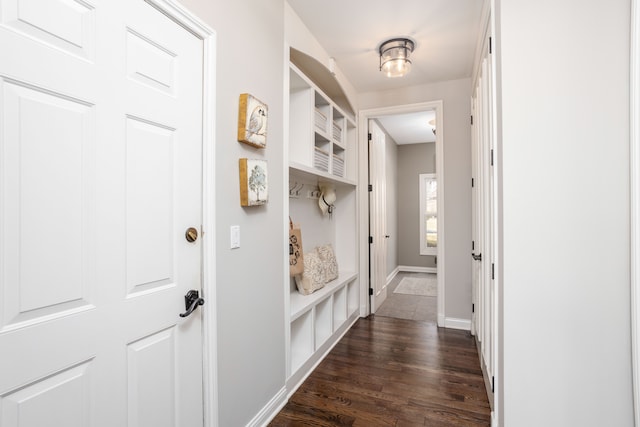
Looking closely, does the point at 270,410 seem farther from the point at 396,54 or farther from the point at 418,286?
the point at 418,286

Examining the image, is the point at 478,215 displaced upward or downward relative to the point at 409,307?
upward

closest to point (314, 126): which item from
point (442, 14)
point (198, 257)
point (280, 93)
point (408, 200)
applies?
point (280, 93)

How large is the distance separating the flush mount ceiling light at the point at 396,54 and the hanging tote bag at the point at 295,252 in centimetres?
155

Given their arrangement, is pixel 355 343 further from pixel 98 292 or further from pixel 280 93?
pixel 98 292

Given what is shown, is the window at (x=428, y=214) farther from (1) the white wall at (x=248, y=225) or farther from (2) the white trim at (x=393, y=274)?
(1) the white wall at (x=248, y=225)

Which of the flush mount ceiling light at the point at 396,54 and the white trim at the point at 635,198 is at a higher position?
the flush mount ceiling light at the point at 396,54

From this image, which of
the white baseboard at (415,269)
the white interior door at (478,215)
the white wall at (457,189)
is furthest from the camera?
the white baseboard at (415,269)

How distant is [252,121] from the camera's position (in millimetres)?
1664

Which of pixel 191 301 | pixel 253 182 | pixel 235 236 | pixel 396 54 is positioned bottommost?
pixel 191 301

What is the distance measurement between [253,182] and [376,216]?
2.57 metres

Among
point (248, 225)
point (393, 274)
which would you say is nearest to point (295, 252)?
point (248, 225)

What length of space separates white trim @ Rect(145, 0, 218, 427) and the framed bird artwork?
189mm

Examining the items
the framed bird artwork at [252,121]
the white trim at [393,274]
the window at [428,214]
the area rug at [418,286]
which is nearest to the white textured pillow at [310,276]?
the framed bird artwork at [252,121]

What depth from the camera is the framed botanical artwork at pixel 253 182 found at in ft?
5.37
